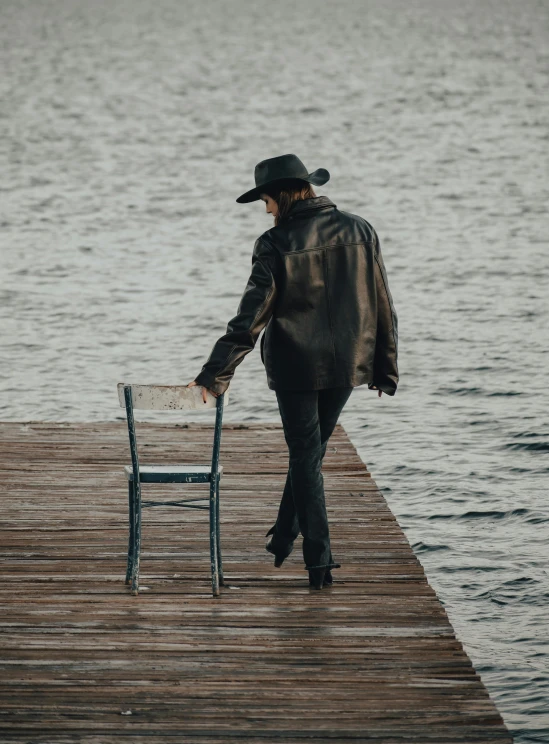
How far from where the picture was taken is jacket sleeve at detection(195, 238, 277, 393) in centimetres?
523

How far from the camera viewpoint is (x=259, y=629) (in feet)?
17.2

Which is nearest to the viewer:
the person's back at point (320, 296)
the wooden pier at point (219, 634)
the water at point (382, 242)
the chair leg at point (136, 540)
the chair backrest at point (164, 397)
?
the wooden pier at point (219, 634)

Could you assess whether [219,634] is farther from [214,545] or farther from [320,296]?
[320,296]

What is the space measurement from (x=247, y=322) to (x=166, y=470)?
0.77 m

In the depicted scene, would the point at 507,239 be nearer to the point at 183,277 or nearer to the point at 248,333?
the point at 183,277

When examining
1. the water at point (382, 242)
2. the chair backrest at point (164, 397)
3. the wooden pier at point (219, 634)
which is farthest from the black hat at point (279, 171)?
the water at point (382, 242)

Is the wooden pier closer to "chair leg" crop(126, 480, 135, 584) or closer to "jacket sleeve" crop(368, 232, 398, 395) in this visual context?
"chair leg" crop(126, 480, 135, 584)

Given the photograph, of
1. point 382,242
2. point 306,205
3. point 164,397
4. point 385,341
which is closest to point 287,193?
point 306,205

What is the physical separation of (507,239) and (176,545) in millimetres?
15736

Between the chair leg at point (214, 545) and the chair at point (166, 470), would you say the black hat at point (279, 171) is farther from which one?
the chair leg at point (214, 545)

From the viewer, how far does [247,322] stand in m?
5.24

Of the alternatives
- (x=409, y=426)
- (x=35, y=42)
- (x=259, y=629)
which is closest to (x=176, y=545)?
(x=259, y=629)

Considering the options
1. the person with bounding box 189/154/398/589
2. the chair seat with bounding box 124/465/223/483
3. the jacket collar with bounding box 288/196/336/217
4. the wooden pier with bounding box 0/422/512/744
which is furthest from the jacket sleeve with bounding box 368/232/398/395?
the wooden pier with bounding box 0/422/512/744

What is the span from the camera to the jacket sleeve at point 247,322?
523 cm
